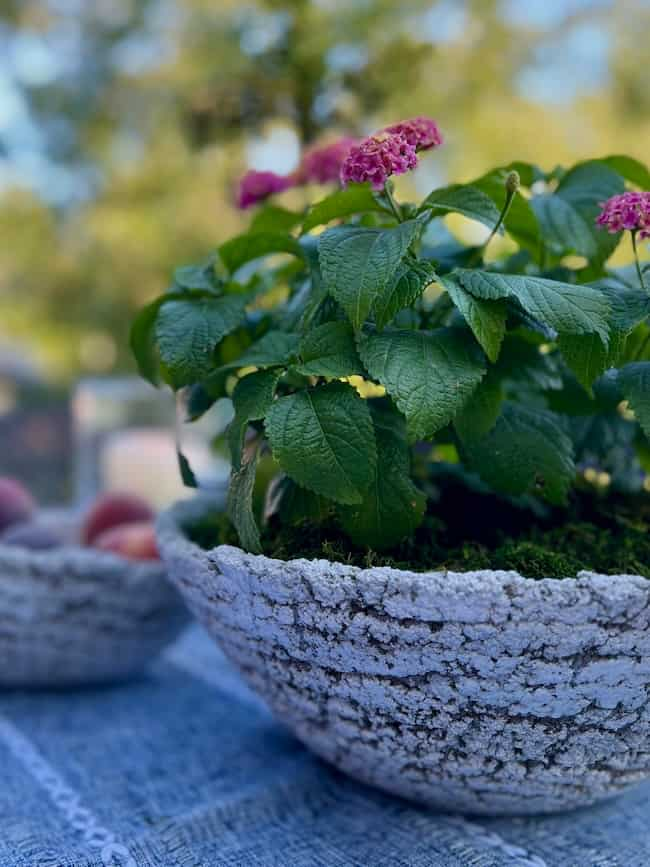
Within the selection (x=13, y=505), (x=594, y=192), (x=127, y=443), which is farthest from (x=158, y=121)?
(x=594, y=192)

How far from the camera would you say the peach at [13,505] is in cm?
84

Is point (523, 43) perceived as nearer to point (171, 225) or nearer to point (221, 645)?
point (171, 225)

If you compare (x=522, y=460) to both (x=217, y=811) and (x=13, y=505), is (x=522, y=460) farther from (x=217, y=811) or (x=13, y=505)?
(x=13, y=505)

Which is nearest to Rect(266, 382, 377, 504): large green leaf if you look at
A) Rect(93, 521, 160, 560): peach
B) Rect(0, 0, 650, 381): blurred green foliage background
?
Rect(93, 521, 160, 560): peach

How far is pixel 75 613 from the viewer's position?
0.67 meters

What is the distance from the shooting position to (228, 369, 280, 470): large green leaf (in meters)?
0.44

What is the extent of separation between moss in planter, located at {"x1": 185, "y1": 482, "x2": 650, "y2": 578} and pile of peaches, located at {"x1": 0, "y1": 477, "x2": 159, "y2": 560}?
17 centimetres

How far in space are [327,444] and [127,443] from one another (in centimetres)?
98

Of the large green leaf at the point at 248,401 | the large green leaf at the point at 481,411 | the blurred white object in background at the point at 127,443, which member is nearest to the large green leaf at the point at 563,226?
the large green leaf at the point at 481,411

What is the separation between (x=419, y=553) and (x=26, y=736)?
1.22 ft

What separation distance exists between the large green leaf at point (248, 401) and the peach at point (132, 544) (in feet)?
0.99

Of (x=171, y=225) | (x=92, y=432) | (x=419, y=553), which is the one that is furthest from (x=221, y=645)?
(x=171, y=225)

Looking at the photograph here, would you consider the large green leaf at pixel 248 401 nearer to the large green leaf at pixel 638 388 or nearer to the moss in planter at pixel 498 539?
the moss in planter at pixel 498 539

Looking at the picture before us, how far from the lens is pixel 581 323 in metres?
0.40
